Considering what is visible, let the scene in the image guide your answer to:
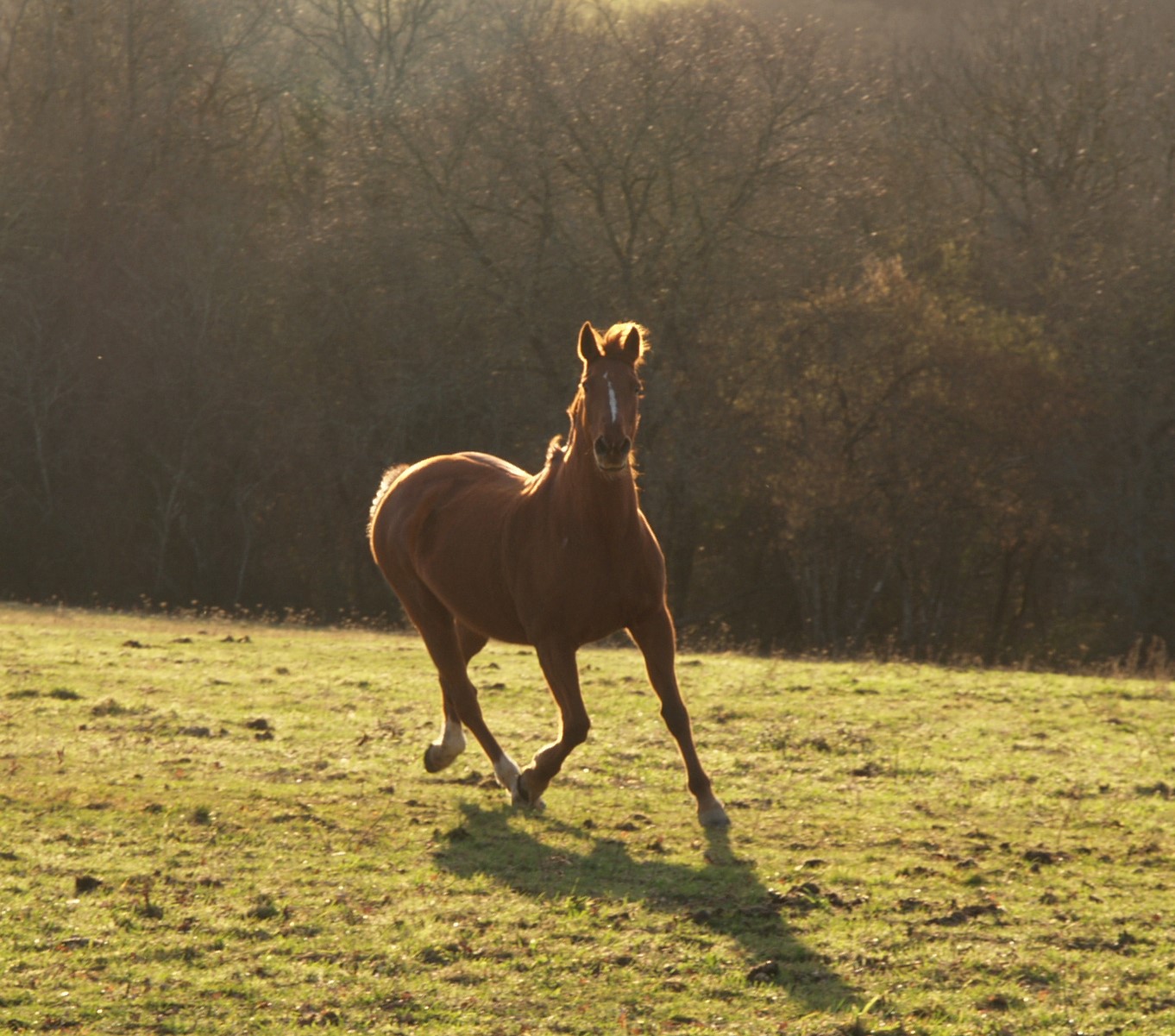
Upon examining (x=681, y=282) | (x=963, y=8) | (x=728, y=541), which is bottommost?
(x=728, y=541)

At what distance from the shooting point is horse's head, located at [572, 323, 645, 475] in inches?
275

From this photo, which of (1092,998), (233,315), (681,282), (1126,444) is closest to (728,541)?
(681,282)

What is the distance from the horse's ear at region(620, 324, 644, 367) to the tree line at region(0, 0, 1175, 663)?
20153 mm

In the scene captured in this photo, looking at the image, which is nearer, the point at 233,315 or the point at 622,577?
the point at 622,577

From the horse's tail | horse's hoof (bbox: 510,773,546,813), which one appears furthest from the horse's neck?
the horse's tail

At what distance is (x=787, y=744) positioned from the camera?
10492mm

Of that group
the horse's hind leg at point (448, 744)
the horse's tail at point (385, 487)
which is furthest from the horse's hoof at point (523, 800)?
the horse's tail at point (385, 487)

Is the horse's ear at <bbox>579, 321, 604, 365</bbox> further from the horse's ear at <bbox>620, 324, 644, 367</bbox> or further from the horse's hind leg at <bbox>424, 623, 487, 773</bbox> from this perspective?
the horse's hind leg at <bbox>424, 623, 487, 773</bbox>

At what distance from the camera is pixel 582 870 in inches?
272

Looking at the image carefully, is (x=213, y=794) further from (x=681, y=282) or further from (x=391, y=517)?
(x=681, y=282)

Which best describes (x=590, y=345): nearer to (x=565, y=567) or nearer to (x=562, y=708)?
(x=565, y=567)

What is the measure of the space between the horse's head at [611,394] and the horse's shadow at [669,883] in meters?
1.85

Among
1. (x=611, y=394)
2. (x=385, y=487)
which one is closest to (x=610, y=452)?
(x=611, y=394)

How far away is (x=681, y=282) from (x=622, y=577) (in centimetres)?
2347
